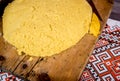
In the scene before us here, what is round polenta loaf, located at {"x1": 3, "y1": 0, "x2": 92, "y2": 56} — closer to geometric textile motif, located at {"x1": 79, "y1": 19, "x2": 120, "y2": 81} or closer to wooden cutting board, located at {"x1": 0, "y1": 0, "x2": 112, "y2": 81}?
wooden cutting board, located at {"x1": 0, "y1": 0, "x2": 112, "y2": 81}

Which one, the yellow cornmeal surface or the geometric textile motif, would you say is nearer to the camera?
the yellow cornmeal surface

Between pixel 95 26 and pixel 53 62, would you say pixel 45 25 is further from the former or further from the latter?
pixel 95 26

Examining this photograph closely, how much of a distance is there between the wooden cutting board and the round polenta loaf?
3 centimetres

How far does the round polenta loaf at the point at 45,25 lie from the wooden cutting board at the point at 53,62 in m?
0.03

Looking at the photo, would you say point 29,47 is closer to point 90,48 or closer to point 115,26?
point 90,48

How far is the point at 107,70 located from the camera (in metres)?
1.38

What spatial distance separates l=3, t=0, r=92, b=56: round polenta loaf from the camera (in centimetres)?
101

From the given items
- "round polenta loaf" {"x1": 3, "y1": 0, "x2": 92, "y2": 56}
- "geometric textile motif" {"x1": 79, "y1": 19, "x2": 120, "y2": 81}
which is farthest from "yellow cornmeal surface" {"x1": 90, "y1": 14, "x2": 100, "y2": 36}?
"geometric textile motif" {"x1": 79, "y1": 19, "x2": 120, "y2": 81}

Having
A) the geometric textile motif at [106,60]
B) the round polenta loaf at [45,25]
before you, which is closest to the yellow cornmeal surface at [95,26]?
the round polenta loaf at [45,25]

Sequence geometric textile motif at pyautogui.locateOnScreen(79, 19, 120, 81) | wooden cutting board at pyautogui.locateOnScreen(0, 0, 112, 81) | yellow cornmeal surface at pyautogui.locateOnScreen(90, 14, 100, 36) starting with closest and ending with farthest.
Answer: wooden cutting board at pyautogui.locateOnScreen(0, 0, 112, 81), yellow cornmeal surface at pyautogui.locateOnScreen(90, 14, 100, 36), geometric textile motif at pyautogui.locateOnScreen(79, 19, 120, 81)

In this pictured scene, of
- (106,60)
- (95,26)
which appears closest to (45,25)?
(95,26)

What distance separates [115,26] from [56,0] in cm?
70

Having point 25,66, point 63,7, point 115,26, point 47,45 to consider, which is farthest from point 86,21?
point 115,26

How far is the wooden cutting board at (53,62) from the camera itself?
0.92 metres
